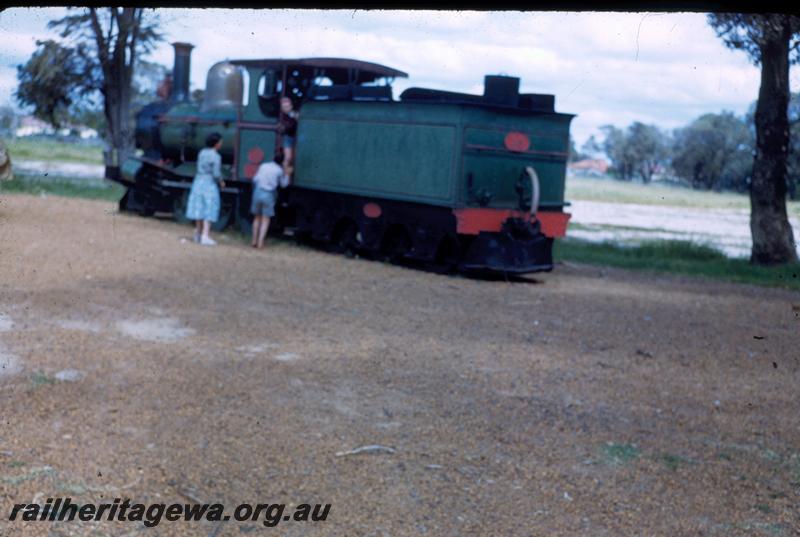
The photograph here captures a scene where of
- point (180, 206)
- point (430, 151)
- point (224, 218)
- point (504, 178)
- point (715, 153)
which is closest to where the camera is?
point (430, 151)

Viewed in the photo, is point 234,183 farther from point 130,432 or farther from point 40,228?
point 130,432

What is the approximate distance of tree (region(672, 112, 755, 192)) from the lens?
3403 cm

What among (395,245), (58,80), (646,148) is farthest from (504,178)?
(646,148)

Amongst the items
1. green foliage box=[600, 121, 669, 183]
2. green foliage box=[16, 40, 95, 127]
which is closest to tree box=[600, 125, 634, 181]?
green foliage box=[600, 121, 669, 183]

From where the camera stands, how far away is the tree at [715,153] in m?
34.0

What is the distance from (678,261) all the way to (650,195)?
38829 millimetres

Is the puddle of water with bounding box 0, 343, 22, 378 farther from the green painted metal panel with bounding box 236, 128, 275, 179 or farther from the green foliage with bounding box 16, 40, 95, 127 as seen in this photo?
the green foliage with bounding box 16, 40, 95, 127

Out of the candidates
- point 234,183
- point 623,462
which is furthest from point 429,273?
point 623,462

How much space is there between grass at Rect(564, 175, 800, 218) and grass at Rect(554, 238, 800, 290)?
8.60m

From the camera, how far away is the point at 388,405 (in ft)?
20.4

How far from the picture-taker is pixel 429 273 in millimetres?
13445

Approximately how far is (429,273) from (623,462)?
814 centimetres

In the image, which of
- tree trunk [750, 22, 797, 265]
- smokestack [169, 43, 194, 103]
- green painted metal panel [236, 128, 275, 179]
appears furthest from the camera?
smokestack [169, 43, 194, 103]

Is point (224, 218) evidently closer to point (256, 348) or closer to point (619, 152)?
point (256, 348)
